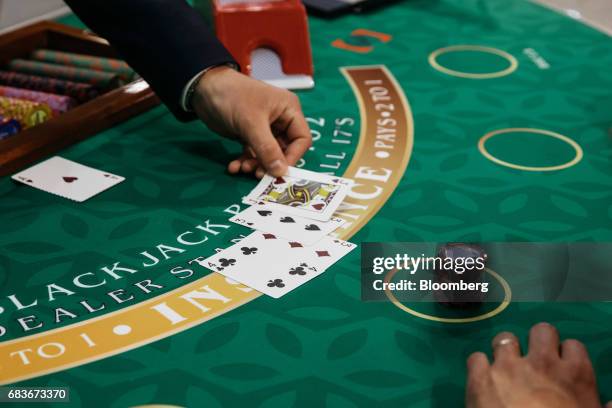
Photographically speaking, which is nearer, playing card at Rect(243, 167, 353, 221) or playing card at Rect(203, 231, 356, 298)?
playing card at Rect(203, 231, 356, 298)

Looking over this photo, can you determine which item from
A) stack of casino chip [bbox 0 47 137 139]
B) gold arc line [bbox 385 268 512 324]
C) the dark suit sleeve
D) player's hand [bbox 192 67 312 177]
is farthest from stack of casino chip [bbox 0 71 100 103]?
gold arc line [bbox 385 268 512 324]

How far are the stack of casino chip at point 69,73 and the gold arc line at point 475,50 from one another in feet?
3.21

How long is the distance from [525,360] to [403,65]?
1.40m

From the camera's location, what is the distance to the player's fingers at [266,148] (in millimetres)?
1721

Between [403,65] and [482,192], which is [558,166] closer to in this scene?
[482,192]

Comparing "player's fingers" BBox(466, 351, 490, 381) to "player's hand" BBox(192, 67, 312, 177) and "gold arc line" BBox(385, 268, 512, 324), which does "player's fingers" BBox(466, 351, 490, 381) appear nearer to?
"gold arc line" BBox(385, 268, 512, 324)

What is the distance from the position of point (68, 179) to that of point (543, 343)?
1.13 metres

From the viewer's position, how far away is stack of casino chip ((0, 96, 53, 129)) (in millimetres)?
1979

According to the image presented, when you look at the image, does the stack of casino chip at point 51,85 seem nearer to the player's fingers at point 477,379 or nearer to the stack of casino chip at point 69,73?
the stack of casino chip at point 69,73

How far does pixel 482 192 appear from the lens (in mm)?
1684

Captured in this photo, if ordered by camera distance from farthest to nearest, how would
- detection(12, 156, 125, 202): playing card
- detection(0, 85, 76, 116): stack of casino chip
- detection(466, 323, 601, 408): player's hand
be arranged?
detection(0, 85, 76, 116): stack of casino chip, detection(12, 156, 125, 202): playing card, detection(466, 323, 601, 408): player's hand

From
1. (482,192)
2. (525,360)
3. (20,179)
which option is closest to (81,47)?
(20,179)

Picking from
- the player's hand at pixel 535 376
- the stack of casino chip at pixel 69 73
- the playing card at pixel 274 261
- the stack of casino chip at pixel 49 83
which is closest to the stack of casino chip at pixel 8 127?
the stack of casino chip at pixel 49 83

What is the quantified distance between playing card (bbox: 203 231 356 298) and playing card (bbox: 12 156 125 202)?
0.43 meters
